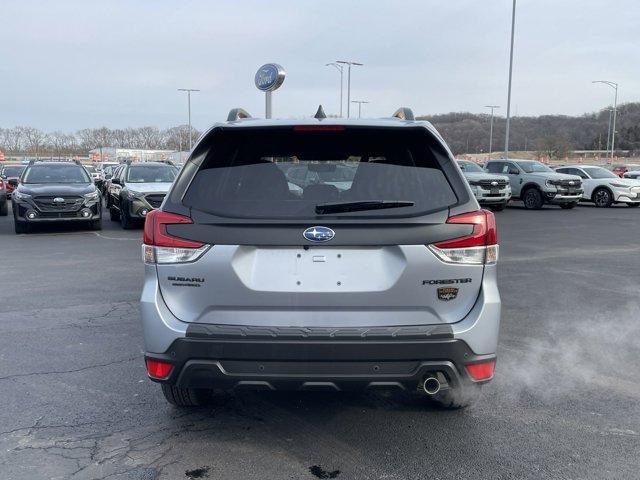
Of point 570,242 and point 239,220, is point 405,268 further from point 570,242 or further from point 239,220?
point 570,242

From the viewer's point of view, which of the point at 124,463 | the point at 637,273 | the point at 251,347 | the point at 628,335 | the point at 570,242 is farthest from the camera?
the point at 570,242

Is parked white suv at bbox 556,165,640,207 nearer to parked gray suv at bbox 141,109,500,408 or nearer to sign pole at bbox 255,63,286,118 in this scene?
sign pole at bbox 255,63,286,118

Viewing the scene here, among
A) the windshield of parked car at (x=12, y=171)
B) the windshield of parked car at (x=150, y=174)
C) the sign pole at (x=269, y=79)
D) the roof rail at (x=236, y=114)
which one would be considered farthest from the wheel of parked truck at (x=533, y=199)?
the windshield of parked car at (x=12, y=171)

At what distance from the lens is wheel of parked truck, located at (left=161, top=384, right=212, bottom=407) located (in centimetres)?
398

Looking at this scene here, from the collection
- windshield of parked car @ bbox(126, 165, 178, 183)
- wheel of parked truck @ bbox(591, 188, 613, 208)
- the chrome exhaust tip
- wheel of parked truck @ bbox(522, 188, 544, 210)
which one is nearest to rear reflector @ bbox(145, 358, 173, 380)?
the chrome exhaust tip

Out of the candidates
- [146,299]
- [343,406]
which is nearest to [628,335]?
[343,406]

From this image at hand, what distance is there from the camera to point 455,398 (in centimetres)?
407

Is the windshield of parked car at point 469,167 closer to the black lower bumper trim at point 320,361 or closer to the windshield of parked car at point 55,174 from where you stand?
the windshield of parked car at point 55,174

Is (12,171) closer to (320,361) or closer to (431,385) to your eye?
(320,361)

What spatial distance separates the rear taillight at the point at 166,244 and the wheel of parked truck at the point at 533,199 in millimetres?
23004

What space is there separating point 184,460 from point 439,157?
223cm

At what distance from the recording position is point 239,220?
3.22 meters

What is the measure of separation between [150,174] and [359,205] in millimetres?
14246

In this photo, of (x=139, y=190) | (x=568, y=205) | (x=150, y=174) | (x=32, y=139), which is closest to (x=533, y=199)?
(x=568, y=205)
